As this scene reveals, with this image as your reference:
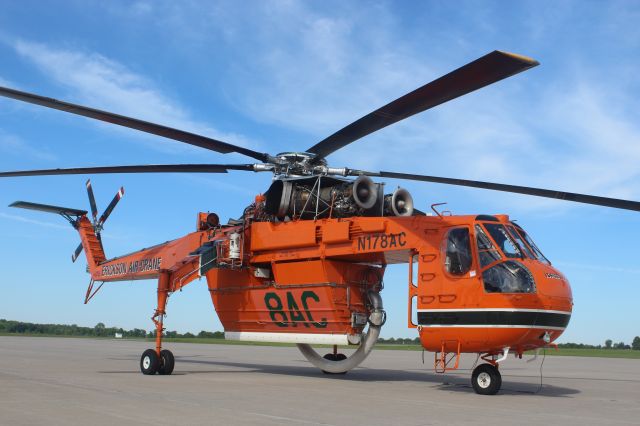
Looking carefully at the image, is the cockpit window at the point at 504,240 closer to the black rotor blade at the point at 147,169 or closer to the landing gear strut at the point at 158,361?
the black rotor blade at the point at 147,169

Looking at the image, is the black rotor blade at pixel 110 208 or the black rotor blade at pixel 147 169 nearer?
the black rotor blade at pixel 147 169

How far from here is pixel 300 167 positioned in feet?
47.4

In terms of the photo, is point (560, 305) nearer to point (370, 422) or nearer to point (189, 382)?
point (370, 422)

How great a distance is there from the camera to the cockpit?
37.5 ft

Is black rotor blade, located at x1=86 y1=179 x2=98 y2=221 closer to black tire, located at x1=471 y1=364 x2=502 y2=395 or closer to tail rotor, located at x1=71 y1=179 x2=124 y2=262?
tail rotor, located at x1=71 y1=179 x2=124 y2=262

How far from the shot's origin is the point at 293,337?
49.5ft

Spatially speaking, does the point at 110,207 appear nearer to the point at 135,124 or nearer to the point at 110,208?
the point at 110,208

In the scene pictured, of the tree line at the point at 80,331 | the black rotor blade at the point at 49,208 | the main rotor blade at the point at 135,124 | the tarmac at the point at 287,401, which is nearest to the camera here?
the tarmac at the point at 287,401

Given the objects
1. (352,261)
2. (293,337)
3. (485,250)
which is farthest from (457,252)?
(293,337)

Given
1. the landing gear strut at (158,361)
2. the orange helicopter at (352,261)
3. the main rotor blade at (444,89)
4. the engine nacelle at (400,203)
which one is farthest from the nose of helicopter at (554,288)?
the landing gear strut at (158,361)

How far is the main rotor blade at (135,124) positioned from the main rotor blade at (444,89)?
2.73 metres

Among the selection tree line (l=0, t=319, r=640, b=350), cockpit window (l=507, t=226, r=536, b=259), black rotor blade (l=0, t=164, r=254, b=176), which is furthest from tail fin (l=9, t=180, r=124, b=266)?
tree line (l=0, t=319, r=640, b=350)

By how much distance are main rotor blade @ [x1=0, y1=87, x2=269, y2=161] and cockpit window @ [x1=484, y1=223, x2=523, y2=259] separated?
5289 millimetres

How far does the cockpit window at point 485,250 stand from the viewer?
11.7m
